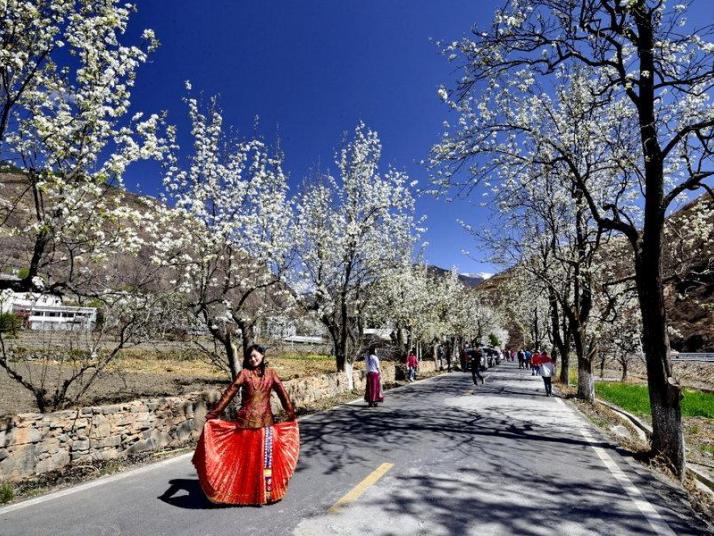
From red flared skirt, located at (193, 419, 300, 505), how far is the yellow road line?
72 centimetres

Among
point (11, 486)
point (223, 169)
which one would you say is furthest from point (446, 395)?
point (11, 486)

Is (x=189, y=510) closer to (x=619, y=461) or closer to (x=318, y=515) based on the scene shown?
(x=318, y=515)

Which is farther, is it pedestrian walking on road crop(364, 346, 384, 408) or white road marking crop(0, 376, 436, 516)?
pedestrian walking on road crop(364, 346, 384, 408)

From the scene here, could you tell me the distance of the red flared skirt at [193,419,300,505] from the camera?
5.09m

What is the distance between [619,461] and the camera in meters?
7.43

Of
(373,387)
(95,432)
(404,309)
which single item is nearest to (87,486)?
(95,432)

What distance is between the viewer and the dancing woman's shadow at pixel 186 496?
5062mm

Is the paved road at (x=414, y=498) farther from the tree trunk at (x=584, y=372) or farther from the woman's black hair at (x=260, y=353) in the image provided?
the tree trunk at (x=584, y=372)

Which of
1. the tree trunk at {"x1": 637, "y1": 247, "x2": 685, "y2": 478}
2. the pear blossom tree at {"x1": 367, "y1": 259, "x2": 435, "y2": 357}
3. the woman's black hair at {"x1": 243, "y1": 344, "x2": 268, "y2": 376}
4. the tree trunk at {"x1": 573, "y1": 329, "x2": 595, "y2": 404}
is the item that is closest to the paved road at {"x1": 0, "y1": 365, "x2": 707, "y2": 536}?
the tree trunk at {"x1": 637, "y1": 247, "x2": 685, "y2": 478}

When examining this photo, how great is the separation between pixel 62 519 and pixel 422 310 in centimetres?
3274

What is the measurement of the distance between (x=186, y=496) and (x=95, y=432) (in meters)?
2.73

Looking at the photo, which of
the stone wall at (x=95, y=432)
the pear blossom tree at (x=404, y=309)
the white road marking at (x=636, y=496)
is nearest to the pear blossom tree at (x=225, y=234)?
the stone wall at (x=95, y=432)

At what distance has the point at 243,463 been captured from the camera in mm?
5258

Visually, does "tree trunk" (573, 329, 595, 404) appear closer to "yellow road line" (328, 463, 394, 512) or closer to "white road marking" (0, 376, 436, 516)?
"yellow road line" (328, 463, 394, 512)
